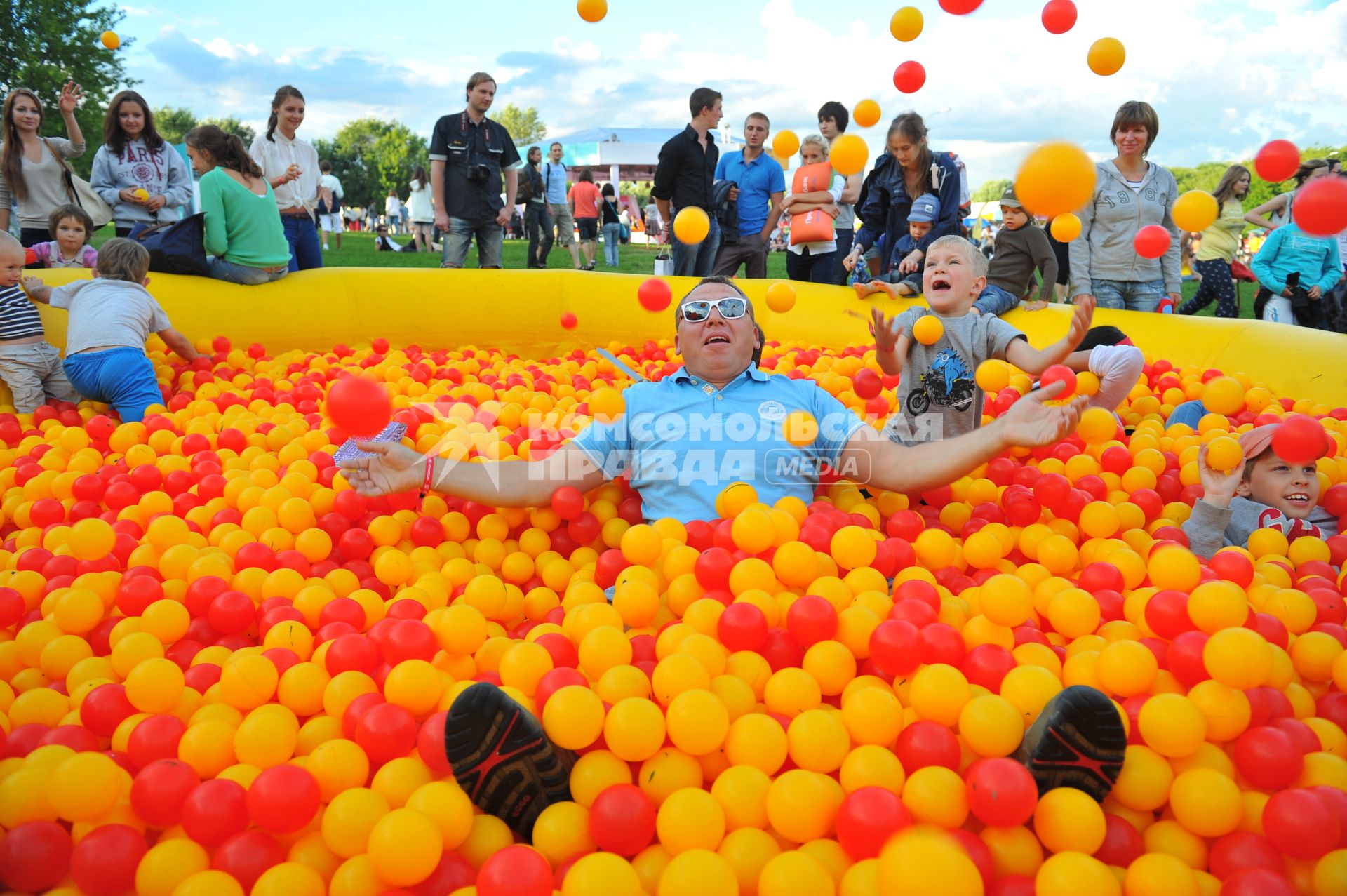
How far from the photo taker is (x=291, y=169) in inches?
219

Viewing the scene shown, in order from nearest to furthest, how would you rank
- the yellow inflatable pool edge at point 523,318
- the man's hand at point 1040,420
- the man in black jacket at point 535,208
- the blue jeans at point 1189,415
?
1. the man's hand at point 1040,420
2. the blue jeans at point 1189,415
3. the yellow inflatable pool edge at point 523,318
4. the man in black jacket at point 535,208

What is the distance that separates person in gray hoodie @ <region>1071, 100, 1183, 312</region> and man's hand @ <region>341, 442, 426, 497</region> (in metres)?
3.84

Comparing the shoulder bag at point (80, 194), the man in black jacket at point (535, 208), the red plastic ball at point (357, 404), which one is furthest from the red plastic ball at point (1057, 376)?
the man in black jacket at point (535, 208)

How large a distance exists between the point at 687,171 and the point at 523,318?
1.59m

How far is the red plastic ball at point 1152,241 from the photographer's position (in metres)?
4.21

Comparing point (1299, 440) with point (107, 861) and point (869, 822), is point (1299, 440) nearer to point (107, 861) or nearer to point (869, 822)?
point (869, 822)

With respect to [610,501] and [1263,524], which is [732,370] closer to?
[610,501]

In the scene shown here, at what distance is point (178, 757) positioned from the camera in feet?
4.90

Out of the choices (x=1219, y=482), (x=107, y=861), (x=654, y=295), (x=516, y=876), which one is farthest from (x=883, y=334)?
(x=107, y=861)

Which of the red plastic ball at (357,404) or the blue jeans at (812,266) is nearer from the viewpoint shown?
the red plastic ball at (357,404)

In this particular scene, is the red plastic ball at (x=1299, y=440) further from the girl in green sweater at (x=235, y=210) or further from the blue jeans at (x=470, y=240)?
the girl in green sweater at (x=235, y=210)

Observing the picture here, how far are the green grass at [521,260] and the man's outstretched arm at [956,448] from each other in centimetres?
766

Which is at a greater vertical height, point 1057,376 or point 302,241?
point 302,241

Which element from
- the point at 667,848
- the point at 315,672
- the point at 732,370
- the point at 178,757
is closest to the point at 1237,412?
the point at 732,370
